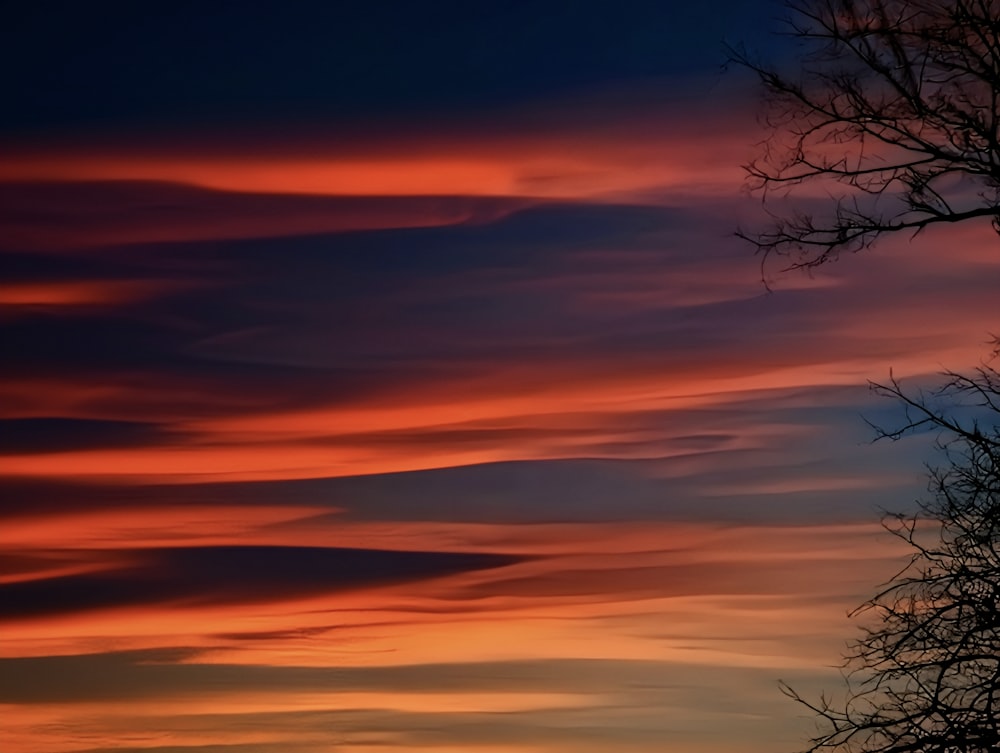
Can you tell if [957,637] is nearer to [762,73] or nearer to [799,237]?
[799,237]

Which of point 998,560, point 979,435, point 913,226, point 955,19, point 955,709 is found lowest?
point 955,709

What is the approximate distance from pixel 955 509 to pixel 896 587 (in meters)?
0.68

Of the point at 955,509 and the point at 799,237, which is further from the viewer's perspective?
the point at 799,237

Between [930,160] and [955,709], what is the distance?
3979 millimetres

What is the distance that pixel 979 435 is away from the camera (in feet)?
40.3

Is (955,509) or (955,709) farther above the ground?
(955,509)

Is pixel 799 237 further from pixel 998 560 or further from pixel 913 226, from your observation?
pixel 998 560

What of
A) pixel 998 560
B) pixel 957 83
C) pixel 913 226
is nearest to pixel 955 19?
pixel 957 83

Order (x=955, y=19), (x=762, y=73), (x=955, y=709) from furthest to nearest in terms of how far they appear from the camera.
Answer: (x=762, y=73) < (x=955, y=19) < (x=955, y=709)

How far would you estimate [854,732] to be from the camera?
474 inches

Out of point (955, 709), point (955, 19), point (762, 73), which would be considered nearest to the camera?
point (955, 709)

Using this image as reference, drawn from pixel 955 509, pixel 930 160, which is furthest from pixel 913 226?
pixel 955 509

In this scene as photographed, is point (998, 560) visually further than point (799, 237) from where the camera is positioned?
No

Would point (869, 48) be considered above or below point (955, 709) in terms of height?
above
